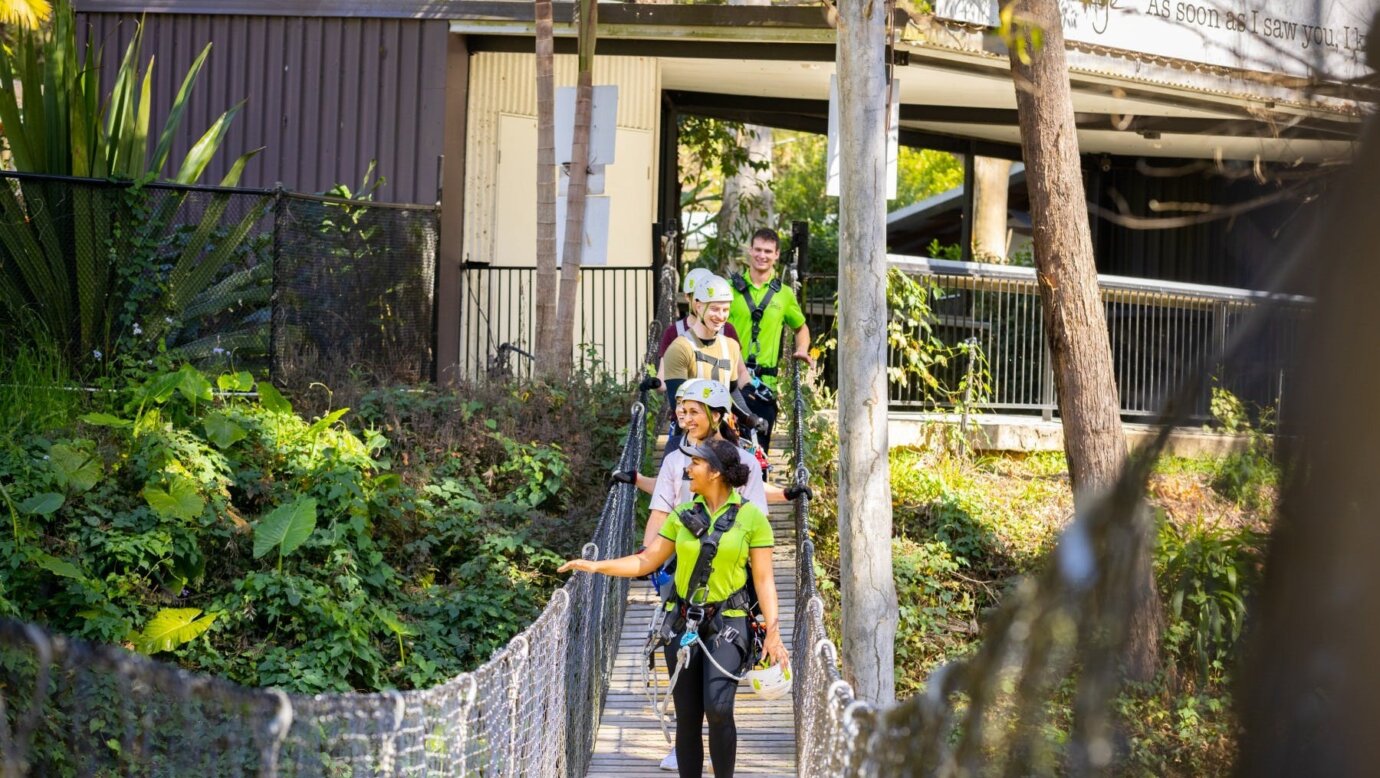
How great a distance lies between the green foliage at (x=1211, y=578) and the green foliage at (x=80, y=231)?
10017 mm

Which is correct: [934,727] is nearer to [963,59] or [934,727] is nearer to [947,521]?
[947,521]

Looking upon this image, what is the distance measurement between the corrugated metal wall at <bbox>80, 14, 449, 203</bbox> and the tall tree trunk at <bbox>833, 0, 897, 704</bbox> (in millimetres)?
6781

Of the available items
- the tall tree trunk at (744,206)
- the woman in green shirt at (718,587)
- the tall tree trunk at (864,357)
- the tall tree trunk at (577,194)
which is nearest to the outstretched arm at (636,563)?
the woman in green shirt at (718,587)

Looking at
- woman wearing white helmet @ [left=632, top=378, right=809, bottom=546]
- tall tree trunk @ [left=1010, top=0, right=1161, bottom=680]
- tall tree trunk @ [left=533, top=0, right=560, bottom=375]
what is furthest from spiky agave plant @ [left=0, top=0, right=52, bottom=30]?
tall tree trunk @ [left=1010, top=0, right=1161, bottom=680]

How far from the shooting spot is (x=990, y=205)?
65.3 feet

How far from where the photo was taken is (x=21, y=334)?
34.6 feet

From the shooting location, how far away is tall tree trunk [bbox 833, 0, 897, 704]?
7.54 metres

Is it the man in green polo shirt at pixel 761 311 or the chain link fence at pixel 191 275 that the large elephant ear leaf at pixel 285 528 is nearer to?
the chain link fence at pixel 191 275

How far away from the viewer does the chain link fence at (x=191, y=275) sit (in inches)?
417

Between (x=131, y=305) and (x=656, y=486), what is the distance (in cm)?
541

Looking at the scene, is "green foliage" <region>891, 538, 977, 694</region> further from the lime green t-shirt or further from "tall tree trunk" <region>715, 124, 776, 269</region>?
"tall tree trunk" <region>715, 124, 776, 269</region>

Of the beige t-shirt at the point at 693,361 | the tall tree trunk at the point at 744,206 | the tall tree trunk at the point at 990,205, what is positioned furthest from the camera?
the tall tree trunk at the point at 990,205

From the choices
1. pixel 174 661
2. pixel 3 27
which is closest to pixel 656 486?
pixel 174 661

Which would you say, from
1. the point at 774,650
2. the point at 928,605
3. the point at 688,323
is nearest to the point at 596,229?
the point at 688,323
